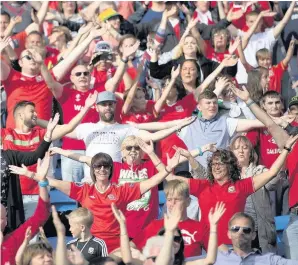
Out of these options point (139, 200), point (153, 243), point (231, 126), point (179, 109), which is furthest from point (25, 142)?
point (153, 243)

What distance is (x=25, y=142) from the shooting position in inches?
539

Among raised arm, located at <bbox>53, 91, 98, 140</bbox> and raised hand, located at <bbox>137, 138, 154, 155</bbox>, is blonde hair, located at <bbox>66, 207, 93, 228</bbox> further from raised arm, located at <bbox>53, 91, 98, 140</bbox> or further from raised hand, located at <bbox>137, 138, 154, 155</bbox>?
raised arm, located at <bbox>53, 91, 98, 140</bbox>

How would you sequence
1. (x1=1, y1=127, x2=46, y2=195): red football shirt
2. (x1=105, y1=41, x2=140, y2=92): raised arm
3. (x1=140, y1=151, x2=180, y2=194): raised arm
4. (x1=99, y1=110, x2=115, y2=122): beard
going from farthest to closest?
(x1=105, y1=41, x2=140, y2=92): raised arm
(x1=99, y1=110, x2=115, y2=122): beard
(x1=1, y1=127, x2=46, y2=195): red football shirt
(x1=140, y1=151, x2=180, y2=194): raised arm

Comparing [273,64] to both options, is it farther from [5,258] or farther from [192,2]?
[5,258]

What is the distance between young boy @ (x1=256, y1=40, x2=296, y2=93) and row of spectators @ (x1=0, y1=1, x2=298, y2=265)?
3cm

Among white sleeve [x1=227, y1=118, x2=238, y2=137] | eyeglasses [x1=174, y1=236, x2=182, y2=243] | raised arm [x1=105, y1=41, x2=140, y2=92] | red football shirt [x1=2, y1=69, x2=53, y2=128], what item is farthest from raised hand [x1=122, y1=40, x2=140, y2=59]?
eyeglasses [x1=174, y1=236, x2=182, y2=243]

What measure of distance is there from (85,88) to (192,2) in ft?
14.3

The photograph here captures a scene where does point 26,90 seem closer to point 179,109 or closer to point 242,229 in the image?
point 179,109

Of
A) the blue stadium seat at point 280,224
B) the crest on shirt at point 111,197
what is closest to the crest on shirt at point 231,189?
the crest on shirt at point 111,197

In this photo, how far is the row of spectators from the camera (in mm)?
11742

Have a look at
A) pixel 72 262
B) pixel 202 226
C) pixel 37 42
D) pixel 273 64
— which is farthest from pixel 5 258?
pixel 273 64

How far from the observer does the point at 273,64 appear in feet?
59.3

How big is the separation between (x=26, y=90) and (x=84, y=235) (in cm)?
349

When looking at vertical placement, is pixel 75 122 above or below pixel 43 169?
above
